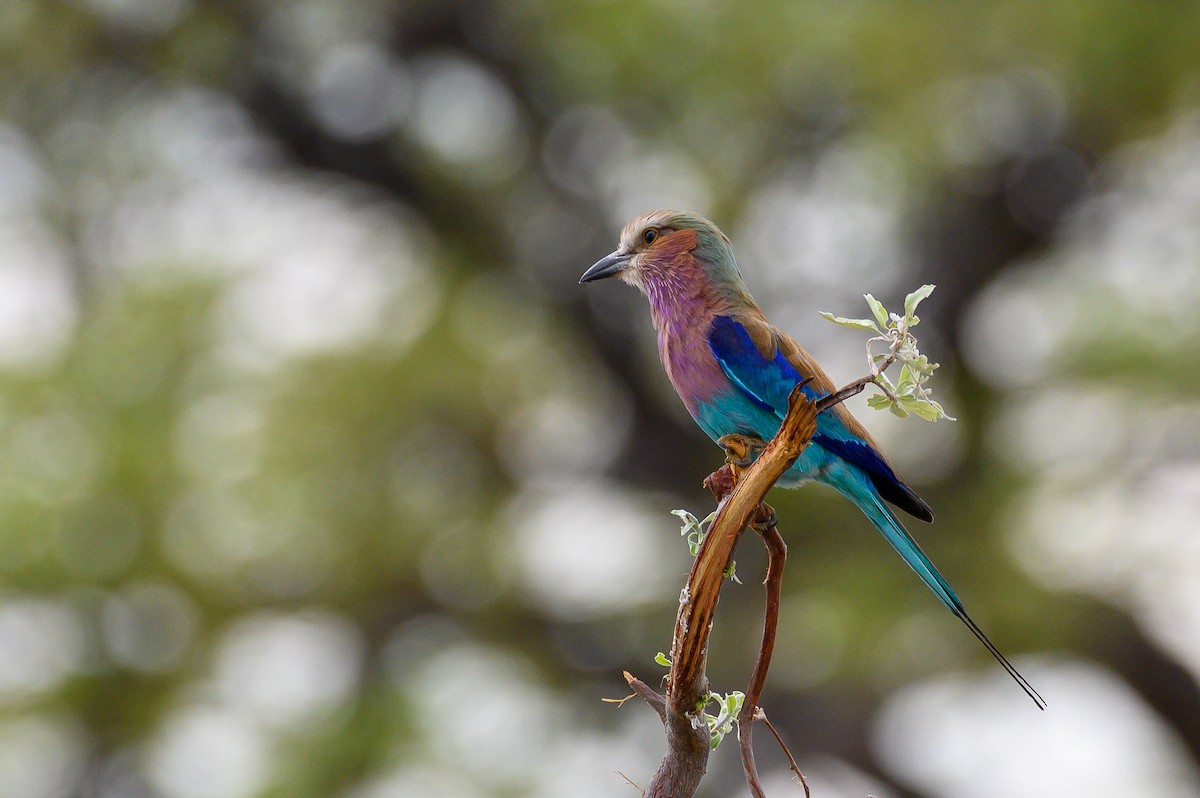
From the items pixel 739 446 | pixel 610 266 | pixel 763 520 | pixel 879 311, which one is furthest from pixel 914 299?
pixel 610 266

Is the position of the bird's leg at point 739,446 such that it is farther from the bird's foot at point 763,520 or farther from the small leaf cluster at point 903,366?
the small leaf cluster at point 903,366

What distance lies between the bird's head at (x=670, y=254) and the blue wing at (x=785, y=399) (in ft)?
0.85

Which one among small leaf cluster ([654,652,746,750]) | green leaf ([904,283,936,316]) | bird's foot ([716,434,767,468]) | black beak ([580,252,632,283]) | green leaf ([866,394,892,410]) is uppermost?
black beak ([580,252,632,283])

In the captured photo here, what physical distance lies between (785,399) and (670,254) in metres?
0.48

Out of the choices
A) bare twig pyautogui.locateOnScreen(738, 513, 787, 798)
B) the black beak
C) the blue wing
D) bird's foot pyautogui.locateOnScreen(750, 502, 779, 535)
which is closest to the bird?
the blue wing

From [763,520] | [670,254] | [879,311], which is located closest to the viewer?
[879,311]

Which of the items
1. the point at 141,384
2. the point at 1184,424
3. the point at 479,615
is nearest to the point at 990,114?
the point at 1184,424

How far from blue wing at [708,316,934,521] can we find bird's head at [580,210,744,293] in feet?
0.85

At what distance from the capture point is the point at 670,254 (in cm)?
242

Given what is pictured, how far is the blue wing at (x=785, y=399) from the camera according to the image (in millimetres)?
2037

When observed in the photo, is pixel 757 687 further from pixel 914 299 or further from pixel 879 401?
pixel 914 299

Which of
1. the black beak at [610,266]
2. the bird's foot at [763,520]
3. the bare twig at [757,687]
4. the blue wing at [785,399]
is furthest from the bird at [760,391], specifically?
the bare twig at [757,687]

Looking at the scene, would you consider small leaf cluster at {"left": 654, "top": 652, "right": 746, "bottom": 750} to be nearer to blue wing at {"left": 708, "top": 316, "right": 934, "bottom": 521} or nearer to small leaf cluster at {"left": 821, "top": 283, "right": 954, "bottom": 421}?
small leaf cluster at {"left": 821, "top": 283, "right": 954, "bottom": 421}

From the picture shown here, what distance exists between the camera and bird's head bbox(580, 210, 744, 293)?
236cm
